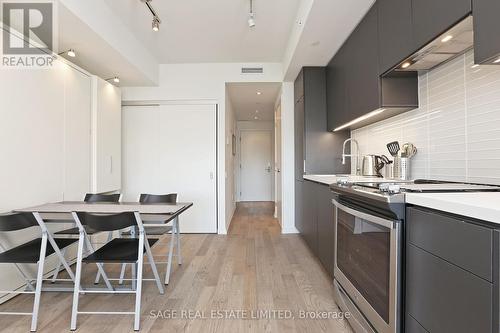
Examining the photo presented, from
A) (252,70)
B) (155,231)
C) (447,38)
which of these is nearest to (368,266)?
(447,38)

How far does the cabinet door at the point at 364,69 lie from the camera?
7.34 ft

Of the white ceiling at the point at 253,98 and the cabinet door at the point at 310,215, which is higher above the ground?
the white ceiling at the point at 253,98

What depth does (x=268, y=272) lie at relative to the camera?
2.84m

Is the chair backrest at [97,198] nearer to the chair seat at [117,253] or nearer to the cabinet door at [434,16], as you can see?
the chair seat at [117,253]

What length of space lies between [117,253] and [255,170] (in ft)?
21.9

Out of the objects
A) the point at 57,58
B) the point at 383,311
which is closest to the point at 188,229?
the point at 57,58

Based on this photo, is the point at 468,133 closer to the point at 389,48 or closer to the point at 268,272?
the point at 389,48

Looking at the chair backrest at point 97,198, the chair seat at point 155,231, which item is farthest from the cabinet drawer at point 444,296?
the chair backrest at point 97,198

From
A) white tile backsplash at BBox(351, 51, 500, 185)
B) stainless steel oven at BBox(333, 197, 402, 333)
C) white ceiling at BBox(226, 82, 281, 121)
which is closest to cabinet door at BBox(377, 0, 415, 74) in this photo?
white tile backsplash at BBox(351, 51, 500, 185)

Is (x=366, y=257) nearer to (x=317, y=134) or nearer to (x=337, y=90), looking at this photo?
(x=337, y=90)

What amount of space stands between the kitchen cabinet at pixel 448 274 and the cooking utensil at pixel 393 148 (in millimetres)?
1284

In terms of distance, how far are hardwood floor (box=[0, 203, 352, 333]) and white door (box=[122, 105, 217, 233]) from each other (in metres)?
1.13

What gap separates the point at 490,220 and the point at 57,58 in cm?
360

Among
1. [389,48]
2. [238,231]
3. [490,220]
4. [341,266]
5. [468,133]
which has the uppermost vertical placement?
[389,48]
